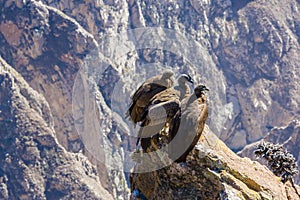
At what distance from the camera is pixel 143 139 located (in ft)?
88.1

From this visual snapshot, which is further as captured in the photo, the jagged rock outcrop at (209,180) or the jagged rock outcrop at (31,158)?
the jagged rock outcrop at (31,158)

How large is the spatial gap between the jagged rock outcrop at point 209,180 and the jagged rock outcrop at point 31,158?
501ft

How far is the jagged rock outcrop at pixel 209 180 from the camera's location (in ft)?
81.1

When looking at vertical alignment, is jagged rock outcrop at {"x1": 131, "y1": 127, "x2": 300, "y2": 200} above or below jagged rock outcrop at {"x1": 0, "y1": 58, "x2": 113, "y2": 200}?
above

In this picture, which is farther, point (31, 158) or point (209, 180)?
point (31, 158)

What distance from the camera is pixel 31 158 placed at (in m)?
182

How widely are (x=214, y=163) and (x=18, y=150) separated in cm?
16308

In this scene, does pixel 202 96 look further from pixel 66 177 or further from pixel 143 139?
pixel 66 177

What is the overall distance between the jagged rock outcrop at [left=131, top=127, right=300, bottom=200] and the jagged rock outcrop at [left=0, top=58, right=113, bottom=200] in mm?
152776

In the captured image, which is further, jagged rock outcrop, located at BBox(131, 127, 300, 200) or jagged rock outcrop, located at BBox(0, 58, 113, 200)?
jagged rock outcrop, located at BBox(0, 58, 113, 200)

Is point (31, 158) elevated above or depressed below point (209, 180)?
below

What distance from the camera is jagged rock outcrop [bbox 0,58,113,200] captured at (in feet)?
589

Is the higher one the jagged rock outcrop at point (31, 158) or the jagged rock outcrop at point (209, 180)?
the jagged rock outcrop at point (209, 180)

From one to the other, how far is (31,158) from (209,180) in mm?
161108
